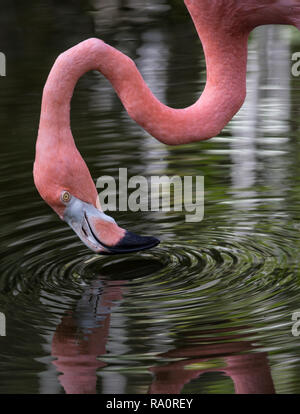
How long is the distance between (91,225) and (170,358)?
90 cm

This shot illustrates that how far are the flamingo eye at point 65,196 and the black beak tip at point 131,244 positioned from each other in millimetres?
357

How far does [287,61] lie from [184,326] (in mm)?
5527

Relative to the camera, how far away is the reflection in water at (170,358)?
449cm

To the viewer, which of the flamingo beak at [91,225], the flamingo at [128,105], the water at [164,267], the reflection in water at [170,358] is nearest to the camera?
the reflection in water at [170,358]

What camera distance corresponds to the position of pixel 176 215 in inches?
260

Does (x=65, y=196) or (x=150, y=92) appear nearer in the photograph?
(x=65, y=196)

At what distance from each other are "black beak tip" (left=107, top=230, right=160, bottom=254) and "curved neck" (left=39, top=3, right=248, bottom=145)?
55 centimetres

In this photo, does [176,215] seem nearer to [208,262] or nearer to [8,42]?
[208,262]

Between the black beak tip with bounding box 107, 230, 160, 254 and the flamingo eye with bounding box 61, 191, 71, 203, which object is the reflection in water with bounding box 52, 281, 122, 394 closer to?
the black beak tip with bounding box 107, 230, 160, 254

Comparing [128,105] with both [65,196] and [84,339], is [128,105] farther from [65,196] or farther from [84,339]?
[84,339]

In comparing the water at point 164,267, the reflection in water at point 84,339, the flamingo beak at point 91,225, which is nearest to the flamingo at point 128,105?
the flamingo beak at point 91,225

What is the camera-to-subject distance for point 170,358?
4.72 meters

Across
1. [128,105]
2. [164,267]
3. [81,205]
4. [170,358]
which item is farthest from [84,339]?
[128,105]

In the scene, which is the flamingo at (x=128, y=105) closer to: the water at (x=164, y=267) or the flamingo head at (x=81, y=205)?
the flamingo head at (x=81, y=205)
